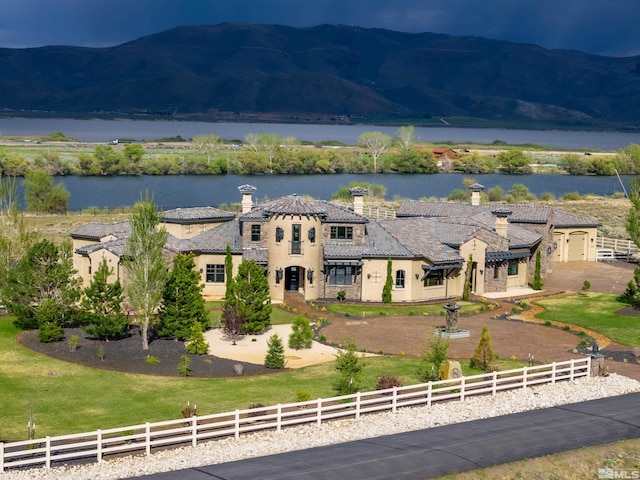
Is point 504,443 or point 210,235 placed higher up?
point 210,235

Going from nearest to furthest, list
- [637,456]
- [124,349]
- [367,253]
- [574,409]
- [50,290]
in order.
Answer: [637,456]
[574,409]
[124,349]
[50,290]
[367,253]

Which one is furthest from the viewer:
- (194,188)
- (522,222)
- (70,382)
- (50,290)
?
(194,188)

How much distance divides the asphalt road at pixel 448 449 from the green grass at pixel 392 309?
21025mm

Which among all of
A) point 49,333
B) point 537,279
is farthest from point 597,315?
point 49,333

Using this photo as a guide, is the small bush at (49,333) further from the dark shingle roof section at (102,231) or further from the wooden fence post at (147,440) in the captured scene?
the wooden fence post at (147,440)

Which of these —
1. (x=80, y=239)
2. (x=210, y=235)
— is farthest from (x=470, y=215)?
(x=80, y=239)

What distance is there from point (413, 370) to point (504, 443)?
11.3 m

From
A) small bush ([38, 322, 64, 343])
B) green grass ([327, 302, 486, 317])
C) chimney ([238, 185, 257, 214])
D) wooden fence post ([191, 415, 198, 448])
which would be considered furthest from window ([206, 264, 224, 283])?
wooden fence post ([191, 415, 198, 448])

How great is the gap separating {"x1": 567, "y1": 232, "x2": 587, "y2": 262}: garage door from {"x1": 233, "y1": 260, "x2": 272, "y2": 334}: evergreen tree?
1314 inches

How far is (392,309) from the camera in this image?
56.8 metres

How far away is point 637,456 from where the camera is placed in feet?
99.6

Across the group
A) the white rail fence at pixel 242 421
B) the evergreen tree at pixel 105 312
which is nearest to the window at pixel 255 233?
the evergreen tree at pixel 105 312

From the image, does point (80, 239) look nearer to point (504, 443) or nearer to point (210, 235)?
point (210, 235)

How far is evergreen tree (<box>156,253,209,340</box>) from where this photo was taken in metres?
46.9
